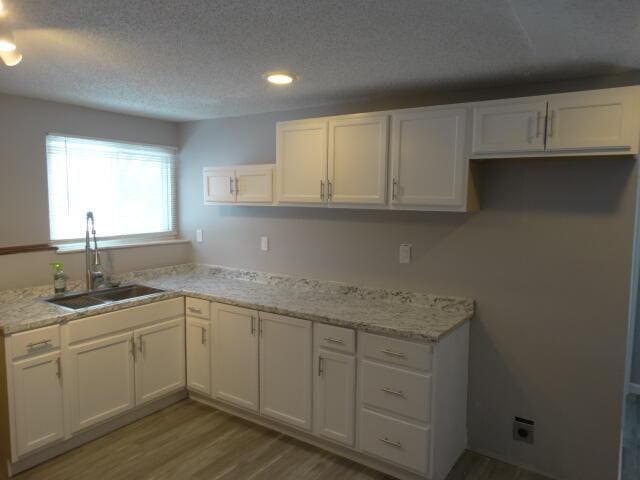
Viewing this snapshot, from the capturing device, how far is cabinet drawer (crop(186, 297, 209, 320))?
3324 millimetres

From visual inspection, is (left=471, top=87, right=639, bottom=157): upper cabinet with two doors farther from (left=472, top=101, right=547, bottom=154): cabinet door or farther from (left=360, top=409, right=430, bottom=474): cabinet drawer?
(left=360, top=409, right=430, bottom=474): cabinet drawer

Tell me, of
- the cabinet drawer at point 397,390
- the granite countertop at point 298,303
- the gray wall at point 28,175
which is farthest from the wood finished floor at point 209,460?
the gray wall at point 28,175

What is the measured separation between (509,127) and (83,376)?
9.66 ft

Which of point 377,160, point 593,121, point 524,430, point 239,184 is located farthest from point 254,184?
point 524,430

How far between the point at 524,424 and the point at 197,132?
3.45 m

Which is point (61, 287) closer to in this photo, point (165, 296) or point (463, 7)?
point (165, 296)

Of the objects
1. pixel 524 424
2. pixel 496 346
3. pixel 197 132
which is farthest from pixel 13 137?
pixel 524 424

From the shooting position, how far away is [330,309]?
2896 millimetres

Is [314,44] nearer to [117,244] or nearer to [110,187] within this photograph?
[110,187]

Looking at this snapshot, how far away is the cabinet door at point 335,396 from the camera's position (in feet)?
8.84

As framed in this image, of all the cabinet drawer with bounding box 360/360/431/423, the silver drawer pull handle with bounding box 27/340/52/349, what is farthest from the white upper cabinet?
the silver drawer pull handle with bounding box 27/340/52/349

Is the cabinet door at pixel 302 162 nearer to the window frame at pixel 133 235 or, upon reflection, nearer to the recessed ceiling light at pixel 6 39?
the window frame at pixel 133 235

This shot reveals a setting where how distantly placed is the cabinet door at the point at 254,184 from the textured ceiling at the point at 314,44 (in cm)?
64

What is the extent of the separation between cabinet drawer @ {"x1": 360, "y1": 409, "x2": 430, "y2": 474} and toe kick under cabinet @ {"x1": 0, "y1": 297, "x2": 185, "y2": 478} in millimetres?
1595
